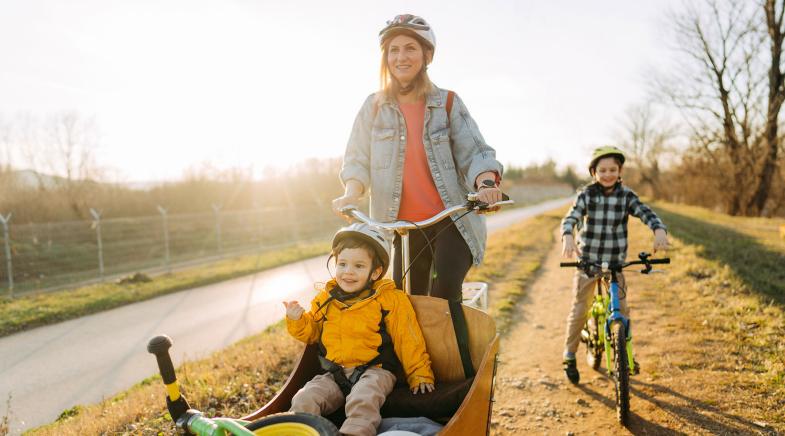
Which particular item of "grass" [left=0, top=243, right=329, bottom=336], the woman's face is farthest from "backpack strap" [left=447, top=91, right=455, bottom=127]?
"grass" [left=0, top=243, right=329, bottom=336]

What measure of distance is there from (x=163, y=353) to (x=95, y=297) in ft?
29.8

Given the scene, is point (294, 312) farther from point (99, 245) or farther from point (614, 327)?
point (99, 245)

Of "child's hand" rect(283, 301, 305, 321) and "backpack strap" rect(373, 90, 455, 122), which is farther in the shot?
"backpack strap" rect(373, 90, 455, 122)

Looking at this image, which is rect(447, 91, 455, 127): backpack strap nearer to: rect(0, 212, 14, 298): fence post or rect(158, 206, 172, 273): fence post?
rect(0, 212, 14, 298): fence post

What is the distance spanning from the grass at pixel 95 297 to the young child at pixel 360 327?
7.24 metres

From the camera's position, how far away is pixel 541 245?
14453mm

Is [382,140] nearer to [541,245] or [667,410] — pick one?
[667,410]

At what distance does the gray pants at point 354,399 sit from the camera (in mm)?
1968

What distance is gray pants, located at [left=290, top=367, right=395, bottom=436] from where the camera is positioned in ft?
6.46

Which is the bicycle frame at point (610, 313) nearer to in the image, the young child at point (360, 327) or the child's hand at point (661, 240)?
the child's hand at point (661, 240)

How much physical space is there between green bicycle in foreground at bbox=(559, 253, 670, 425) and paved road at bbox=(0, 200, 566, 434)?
4.15 metres

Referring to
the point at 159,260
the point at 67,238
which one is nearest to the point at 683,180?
the point at 159,260

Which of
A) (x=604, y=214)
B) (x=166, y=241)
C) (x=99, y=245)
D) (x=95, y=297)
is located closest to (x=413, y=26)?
(x=604, y=214)

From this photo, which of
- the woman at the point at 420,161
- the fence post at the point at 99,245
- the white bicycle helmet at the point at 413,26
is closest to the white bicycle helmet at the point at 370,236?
the woman at the point at 420,161
